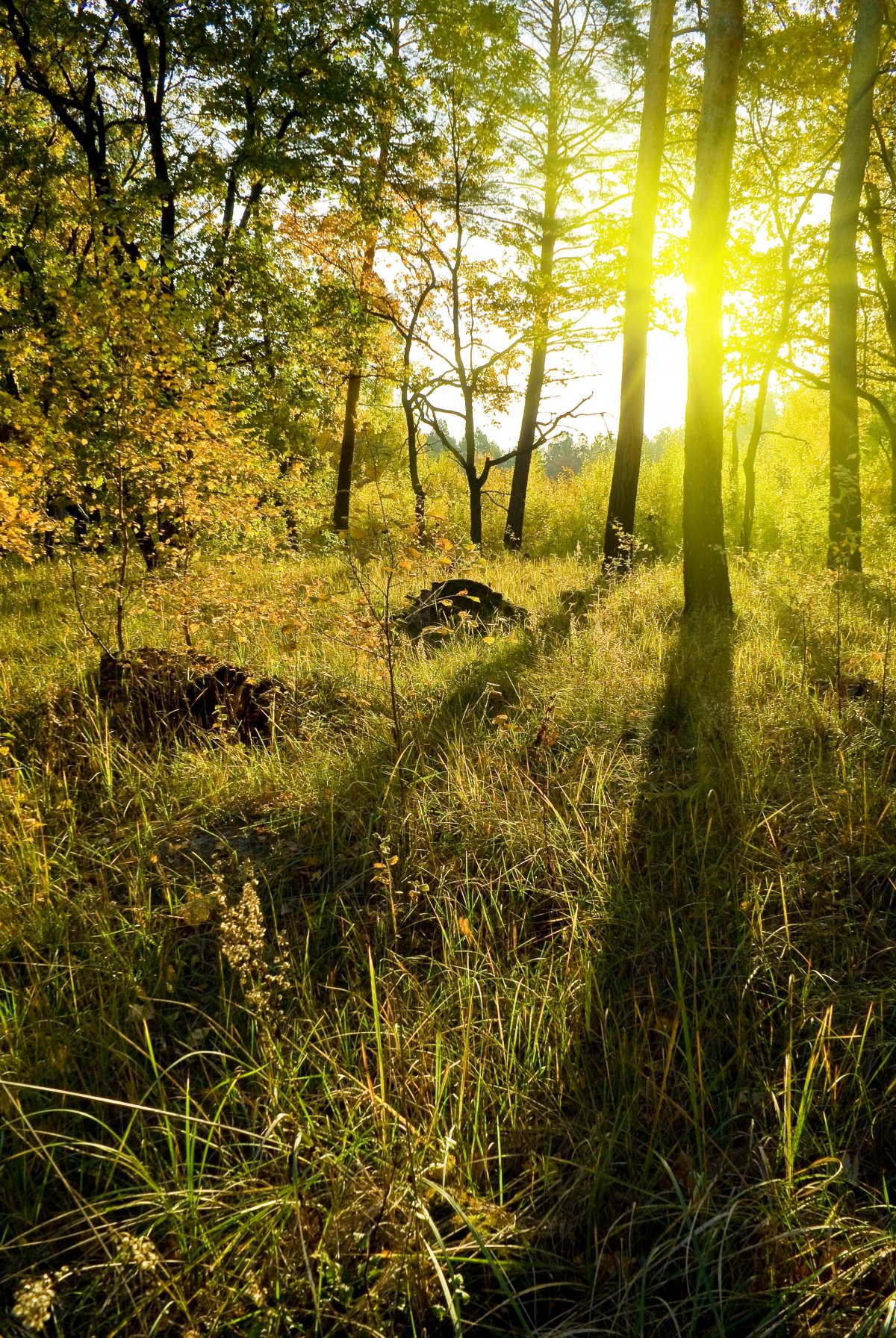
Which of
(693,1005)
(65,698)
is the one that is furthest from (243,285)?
(693,1005)

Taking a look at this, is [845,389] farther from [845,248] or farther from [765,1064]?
[765,1064]

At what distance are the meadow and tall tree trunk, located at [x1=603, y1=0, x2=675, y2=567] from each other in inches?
185

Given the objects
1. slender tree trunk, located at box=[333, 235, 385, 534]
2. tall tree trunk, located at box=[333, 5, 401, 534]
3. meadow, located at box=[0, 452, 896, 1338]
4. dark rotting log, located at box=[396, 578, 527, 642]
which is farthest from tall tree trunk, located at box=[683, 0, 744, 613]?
slender tree trunk, located at box=[333, 235, 385, 534]

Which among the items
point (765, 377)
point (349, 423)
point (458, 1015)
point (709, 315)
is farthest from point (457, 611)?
point (765, 377)

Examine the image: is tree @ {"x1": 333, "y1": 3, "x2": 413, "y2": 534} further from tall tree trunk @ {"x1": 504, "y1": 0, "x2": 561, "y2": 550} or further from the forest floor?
the forest floor

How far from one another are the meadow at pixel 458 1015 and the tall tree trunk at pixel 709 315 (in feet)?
7.38

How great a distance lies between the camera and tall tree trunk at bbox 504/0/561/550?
12.5 metres

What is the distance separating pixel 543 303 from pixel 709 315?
26.0 ft

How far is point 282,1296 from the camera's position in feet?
4.09

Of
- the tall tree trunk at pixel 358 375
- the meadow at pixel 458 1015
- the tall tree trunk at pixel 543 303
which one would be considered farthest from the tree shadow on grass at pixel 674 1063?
the tall tree trunk at pixel 543 303

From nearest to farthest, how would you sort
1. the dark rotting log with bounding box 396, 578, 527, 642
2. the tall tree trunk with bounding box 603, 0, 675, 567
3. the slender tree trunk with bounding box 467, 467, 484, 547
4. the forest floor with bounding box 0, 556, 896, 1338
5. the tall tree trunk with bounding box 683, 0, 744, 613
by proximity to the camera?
the forest floor with bounding box 0, 556, 896, 1338, the tall tree trunk with bounding box 683, 0, 744, 613, the dark rotting log with bounding box 396, 578, 527, 642, the tall tree trunk with bounding box 603, 0, 675, 567, the slender tree trunk with bounding box 467, 467, 484, 547

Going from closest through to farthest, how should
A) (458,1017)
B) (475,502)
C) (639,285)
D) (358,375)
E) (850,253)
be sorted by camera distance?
(458,1017), (850,253), (639,285), (358,375), (475,502)

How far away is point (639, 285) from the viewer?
8359mm

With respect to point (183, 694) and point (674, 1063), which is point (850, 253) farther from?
point (674, 1063)
